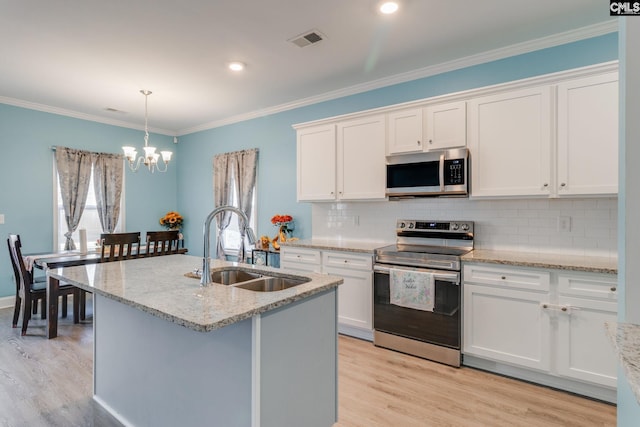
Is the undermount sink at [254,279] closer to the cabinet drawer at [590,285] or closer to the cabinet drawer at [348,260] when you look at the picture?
the cabinet drawer at [348,260]

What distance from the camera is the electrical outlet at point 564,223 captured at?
274 cm

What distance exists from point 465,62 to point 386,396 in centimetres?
302

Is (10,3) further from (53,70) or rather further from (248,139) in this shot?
(248,139)

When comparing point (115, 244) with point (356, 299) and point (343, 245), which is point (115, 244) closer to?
point (343, 245)

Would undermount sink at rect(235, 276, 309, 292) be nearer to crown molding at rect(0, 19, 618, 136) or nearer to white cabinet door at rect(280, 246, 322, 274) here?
white cabinet door at rect(280, 246, 322, 274)

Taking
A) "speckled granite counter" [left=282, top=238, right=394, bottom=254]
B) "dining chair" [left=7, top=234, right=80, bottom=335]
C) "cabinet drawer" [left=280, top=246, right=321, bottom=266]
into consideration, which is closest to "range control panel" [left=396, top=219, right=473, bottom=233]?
"speckled granite counter" [left=282, top=238, right=394, bottom=254]

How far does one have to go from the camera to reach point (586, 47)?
8.89 feet

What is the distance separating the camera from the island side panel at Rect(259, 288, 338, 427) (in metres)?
1.45

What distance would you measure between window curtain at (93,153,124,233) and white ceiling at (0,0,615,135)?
110 cm

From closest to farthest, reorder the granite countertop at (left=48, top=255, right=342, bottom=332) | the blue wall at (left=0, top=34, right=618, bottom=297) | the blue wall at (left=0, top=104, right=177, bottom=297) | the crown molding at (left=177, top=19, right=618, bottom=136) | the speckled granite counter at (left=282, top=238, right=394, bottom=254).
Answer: the granite countertop at (left=48, top=255, right=342, bottom=332), the crown molding at (left=177, top=19, right=618, bottom=136), the speckled granite counter at (left=282, top=238, right=394, bottom=254), the blue wall at (left=0, top=34, right=618, bottom=297), the blue wall at (left=0, top=104, right=177, bottom=297)

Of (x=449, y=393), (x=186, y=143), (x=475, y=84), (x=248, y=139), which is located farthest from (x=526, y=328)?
(x=186, y=143)

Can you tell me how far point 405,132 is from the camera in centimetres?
319

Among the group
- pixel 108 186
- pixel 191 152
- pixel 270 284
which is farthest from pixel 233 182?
pixel 270 284

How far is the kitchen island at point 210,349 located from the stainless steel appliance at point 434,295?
3.97ft
